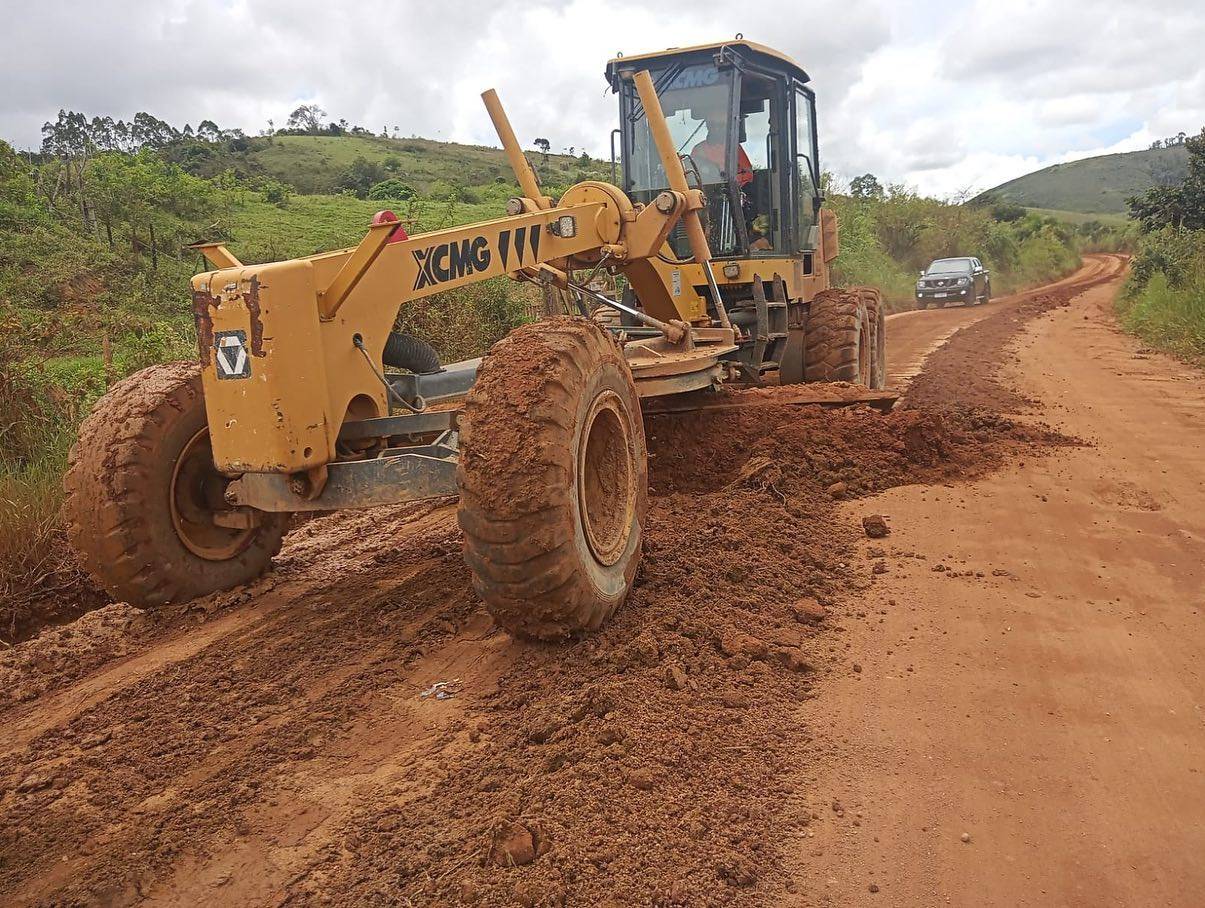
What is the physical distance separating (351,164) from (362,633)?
45.3m

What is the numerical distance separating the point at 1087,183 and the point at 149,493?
157m

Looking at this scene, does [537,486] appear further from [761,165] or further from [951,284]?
[951,284]

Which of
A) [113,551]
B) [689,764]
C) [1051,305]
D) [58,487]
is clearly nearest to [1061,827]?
[689,764]

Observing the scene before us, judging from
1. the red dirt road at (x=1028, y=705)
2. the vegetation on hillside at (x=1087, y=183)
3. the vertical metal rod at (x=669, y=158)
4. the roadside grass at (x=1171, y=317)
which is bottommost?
the red dirt road at (x=1028, y=705)

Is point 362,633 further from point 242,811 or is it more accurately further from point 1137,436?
point 1137,436

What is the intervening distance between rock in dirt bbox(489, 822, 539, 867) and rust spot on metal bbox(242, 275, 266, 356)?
7.24ft

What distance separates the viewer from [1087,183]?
452 feet

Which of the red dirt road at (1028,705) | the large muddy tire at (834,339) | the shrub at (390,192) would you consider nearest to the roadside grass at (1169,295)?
the large muddy tire at (834,339)

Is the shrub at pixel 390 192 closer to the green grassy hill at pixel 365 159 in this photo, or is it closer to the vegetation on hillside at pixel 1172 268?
the green grassy hill at pixel 365 159

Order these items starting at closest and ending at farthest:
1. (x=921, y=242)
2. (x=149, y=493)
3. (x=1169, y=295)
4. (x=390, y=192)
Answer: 1. (x=149, y=493)
2. (x=1169, y=295)
3. (x=390, y=192)
4. (x=921, y=242)

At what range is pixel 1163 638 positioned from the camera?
3975 mm

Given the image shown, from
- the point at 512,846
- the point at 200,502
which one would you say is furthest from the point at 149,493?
the point at 512,846

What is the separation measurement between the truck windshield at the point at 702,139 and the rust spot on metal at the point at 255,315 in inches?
178

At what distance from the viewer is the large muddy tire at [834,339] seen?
8258 mm
